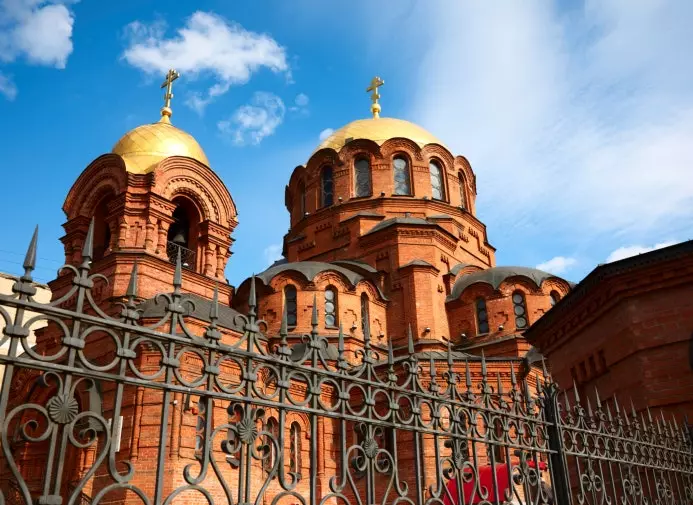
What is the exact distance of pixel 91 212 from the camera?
1755 cm

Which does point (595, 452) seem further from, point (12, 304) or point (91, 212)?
point (91, 212)

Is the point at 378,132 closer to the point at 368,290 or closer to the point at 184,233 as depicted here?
the point at 368,290

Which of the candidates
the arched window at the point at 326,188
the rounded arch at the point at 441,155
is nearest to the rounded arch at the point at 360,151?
the arched window at the point at 326,188

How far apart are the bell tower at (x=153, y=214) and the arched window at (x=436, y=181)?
9457 millimetres

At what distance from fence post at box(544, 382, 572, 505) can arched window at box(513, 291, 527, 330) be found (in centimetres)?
1658

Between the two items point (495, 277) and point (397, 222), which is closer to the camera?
point (495, 277)

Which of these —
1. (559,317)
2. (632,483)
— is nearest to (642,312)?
(559,317)

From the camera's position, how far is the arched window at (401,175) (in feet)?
80.0

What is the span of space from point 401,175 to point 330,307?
294 inches

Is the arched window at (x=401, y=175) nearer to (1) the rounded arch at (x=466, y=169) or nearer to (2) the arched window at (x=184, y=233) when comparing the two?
(1) the rounded arch at (x=466, y=169)

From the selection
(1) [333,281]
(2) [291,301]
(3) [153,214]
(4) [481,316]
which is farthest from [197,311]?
(4) [481,316]

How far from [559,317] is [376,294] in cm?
1267

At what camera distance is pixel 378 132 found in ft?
84.3

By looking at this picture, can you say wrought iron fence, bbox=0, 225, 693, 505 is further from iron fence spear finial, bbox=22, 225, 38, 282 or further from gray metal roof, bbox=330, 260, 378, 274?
gray metal roof, bbox=330, 260, 378, 274
